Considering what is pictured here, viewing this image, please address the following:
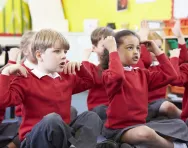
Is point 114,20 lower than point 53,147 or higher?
higher

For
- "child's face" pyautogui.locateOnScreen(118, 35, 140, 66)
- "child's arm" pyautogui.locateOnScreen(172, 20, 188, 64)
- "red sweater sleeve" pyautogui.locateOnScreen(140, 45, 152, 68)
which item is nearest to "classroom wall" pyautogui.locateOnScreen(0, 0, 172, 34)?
"red sweater sleeve" pyautogui.locateOnScreen(140, 45, 152, 68)

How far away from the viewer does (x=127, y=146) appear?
1.24m

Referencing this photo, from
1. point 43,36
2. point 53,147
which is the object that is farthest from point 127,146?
point 43,36

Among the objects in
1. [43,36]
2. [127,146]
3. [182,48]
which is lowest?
[127,146]

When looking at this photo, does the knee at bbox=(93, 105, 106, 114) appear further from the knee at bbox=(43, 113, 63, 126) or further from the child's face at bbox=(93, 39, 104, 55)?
the knee at bbox=(43, 113, 63, 126)

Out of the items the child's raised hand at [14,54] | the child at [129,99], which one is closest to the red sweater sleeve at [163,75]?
the child at [129,99]

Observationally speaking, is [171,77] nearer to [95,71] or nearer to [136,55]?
[136,55]

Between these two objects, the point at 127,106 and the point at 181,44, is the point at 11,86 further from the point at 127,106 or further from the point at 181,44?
the point at 181,44

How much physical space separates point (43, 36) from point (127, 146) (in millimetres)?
570

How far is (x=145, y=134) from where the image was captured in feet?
4.03

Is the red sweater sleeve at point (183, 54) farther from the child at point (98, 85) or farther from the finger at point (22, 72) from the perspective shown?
the finger at point (22, 72)

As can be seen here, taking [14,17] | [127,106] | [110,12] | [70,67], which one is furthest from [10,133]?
[14,17]

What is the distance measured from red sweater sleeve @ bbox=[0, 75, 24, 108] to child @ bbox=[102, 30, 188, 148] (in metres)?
0.37

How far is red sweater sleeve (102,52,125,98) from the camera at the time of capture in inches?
48.5
